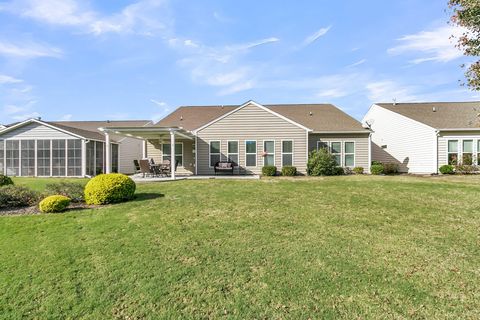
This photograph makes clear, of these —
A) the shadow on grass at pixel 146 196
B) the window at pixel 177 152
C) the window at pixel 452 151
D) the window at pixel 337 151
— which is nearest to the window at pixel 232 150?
the window at pixel 177 152

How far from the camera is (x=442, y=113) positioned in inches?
830

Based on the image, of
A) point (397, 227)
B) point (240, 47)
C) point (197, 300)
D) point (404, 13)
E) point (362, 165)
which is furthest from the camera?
point (362, 165)

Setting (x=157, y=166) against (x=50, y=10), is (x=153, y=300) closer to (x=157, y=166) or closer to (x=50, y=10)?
(x=50, y=10)

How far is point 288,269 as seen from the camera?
15.5 ft

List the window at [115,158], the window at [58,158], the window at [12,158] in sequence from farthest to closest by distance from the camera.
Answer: the window at [115,158] < the window at [12,158] < the window at [58,158]

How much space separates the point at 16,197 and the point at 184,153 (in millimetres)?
11201

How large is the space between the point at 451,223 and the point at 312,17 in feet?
29.1

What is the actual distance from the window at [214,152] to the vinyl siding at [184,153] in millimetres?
1685

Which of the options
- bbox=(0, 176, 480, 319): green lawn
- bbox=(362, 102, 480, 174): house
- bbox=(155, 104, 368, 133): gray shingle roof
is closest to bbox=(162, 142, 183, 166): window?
bbox=(155, 104, 368, 133): gray shingle roof

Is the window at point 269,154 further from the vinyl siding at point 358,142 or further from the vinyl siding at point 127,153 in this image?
the vinyl siding at point 127,153

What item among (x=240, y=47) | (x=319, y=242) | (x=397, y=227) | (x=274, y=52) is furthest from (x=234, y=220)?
(x=274, y=52)

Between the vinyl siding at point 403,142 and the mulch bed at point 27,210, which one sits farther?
the vinyl siding at point 403,142

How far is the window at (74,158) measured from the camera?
20.2 metres

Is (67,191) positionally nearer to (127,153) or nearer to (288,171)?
(288,171)
